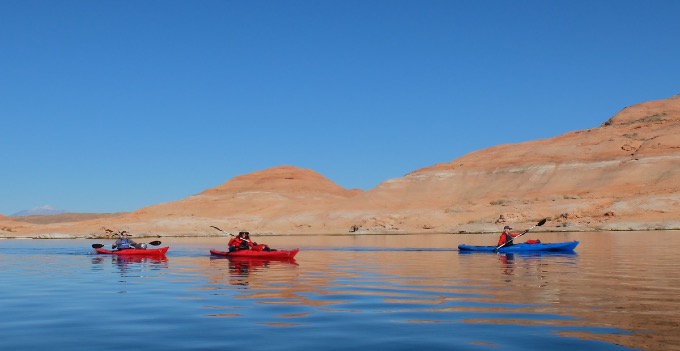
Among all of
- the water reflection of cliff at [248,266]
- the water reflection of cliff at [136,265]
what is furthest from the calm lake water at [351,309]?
the water reflection of cliff at [136,265]

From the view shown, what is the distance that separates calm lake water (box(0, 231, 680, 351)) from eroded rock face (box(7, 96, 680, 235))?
2221 inches

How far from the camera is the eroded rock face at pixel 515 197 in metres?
81.9

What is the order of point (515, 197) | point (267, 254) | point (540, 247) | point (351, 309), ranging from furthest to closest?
point (515, 197)
point (540, 247)
point (267, 254)
point (351, 309)

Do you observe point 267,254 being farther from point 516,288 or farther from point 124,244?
point 516,288

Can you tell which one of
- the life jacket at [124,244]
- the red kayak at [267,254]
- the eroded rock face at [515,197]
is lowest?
the red kayak at [267,254]

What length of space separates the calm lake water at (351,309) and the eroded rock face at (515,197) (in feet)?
185

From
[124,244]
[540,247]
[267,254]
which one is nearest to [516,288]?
[267,254]

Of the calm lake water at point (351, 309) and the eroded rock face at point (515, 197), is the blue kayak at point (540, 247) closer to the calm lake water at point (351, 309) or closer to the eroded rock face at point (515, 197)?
the calm lake water at point (351, 309)

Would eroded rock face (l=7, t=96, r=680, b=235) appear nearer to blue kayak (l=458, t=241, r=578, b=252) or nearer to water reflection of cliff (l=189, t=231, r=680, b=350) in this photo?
blue kayak (l=458, t=241, r=578, b=252)

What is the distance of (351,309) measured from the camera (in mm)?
13805

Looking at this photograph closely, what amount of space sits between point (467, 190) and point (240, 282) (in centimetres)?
9085

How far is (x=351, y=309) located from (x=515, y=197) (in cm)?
8754

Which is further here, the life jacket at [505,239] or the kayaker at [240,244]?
the life jacket at [505,239]

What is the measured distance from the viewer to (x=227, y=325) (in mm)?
11766
